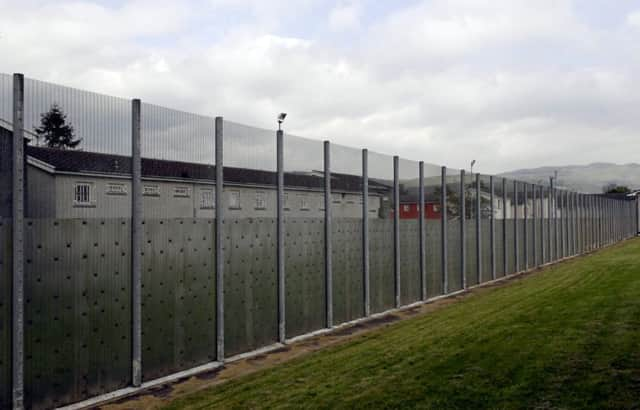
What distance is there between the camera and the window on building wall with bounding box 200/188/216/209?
8289 millimetres

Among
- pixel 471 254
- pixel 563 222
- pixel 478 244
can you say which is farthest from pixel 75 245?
pixel 563 222

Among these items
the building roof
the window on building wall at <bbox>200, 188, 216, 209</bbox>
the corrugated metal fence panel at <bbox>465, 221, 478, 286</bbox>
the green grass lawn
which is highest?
the building roof

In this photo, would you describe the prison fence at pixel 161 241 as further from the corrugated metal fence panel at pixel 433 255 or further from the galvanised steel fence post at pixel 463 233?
the galvanised steel fence post at pixel 463 233

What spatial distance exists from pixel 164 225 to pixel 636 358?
608 cm

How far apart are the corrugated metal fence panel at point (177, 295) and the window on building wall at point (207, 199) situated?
21 centimetres

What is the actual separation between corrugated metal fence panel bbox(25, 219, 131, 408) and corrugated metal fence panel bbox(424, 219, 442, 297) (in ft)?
32.6

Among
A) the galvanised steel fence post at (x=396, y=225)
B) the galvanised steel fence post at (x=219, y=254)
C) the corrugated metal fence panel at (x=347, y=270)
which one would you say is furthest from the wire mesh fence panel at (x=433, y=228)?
the galvanised steel fence post at (x=219, y=254)

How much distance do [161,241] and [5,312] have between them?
7.21 ft

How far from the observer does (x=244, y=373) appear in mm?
7879

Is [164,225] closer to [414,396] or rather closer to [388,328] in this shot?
[414,396]

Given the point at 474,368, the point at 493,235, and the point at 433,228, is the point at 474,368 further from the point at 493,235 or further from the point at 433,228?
the point at 493,235

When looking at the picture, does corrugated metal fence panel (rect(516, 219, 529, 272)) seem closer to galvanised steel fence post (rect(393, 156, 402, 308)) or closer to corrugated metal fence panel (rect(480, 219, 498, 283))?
corrugated metal fence panel (rect(480, 219, 498, 283))

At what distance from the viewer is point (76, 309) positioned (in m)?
6.52

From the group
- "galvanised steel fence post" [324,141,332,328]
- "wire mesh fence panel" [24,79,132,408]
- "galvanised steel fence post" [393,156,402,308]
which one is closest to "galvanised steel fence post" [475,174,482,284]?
"galvanised steel fence post" [393,156,402,308]
